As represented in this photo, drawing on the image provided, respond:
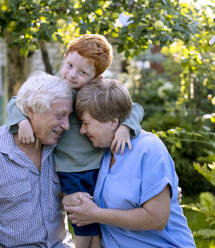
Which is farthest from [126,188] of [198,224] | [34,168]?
[198,224]

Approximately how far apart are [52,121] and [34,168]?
0.30 m

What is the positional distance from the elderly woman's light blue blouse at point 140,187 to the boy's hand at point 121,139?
1.9 inches

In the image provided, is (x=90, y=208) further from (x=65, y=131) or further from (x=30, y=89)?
(x=30, y=89)

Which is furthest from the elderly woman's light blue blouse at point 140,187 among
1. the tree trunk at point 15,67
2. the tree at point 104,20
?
the tree trunk at point 15,67

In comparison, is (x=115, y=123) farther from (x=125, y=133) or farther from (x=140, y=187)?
(x=140, y=187)

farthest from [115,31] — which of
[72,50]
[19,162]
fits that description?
[19,162]

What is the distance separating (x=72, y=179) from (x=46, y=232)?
0.35m

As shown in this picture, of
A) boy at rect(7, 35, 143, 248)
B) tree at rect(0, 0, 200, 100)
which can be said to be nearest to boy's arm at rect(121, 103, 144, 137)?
boy at rect(7, 35, 143, 248)

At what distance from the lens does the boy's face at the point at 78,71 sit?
2.31 metres

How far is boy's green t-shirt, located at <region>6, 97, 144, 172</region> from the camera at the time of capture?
7.47ft

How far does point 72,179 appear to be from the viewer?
89.4 inches

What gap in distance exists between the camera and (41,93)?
215 centimetres

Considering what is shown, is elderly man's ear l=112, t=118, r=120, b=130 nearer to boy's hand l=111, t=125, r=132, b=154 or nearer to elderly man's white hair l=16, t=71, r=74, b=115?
boy's hand l=111, t=125, r=132, b=154

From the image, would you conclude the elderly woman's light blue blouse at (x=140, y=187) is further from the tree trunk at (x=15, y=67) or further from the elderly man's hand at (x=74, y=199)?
the tree trunk at (x=15, y=67)
